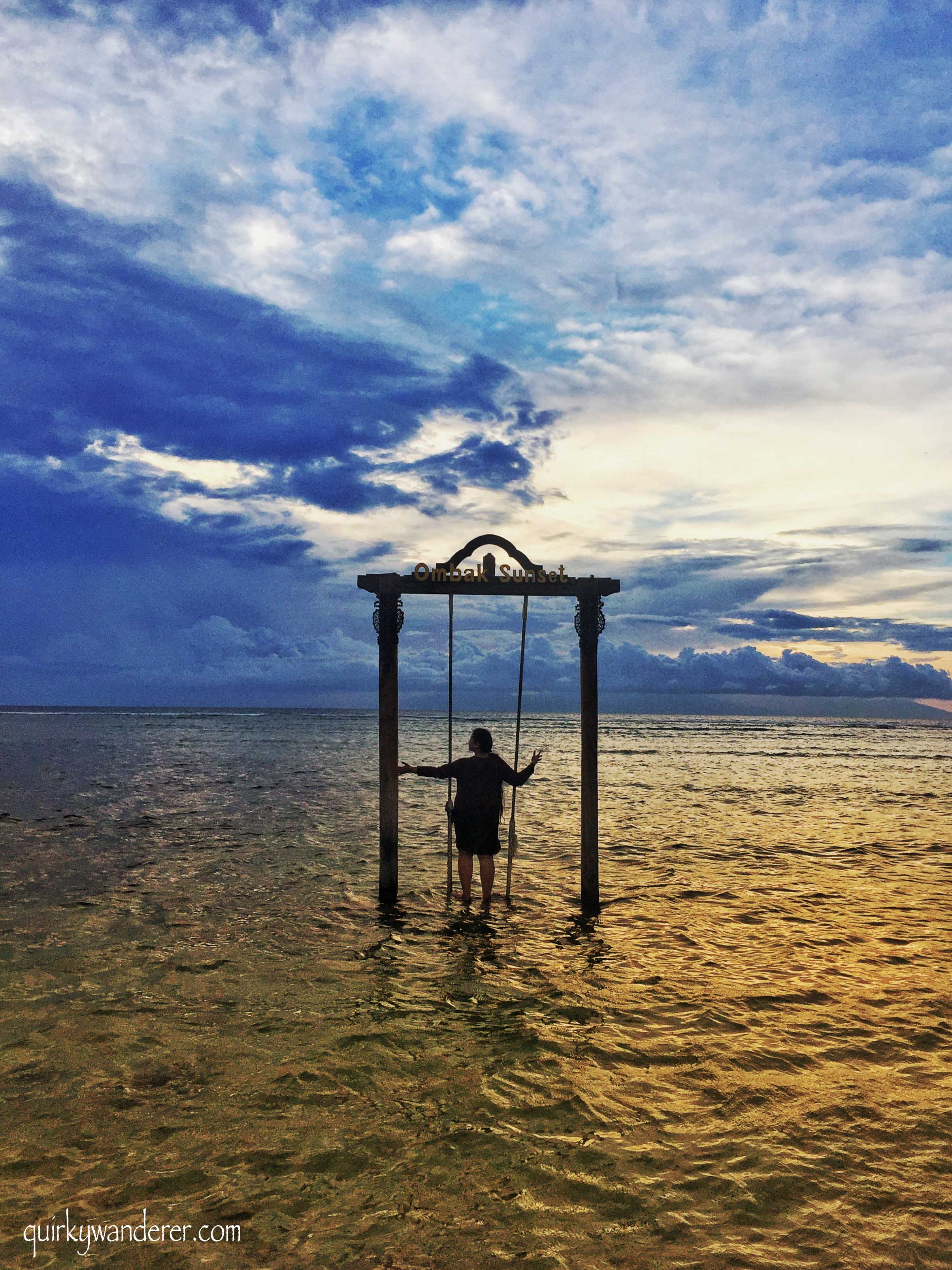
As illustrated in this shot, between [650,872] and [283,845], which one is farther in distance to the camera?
[283,845]

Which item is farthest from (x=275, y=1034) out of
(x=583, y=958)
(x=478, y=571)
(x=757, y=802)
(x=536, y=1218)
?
(x=757, y=802)

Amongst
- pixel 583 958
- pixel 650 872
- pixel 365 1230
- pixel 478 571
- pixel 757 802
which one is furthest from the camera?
pixel 757 802

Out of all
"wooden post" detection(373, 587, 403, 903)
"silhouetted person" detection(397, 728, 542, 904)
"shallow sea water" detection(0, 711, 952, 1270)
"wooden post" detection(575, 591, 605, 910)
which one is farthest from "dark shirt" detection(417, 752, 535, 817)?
"shallow sea water" detection(0, 711, 952, 1270)

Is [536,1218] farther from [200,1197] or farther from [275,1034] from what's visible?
[275,1034]

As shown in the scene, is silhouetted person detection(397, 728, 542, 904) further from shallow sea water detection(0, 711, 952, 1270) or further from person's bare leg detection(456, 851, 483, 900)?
shallow sea water detection(0, 711, 952, 1270)

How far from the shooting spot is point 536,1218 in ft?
13.2

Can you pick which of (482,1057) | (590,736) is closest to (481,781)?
(590,736)

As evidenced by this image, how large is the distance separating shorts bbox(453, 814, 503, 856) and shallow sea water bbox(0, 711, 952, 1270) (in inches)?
36.9

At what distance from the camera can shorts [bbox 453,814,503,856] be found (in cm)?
988

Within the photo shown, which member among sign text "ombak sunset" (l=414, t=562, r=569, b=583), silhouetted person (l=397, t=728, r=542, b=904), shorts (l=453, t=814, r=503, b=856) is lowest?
shorts (l=453, t=814, r=503, b=856)

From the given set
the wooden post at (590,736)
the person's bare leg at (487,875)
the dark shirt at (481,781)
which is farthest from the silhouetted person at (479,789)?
the wooden post at (590,736)

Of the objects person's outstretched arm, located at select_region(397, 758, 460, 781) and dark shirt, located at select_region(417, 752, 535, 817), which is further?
dark shirt, located at select_region(417, 752, 535, 817)

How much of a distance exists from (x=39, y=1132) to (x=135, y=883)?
746 cm

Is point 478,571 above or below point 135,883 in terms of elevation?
above
